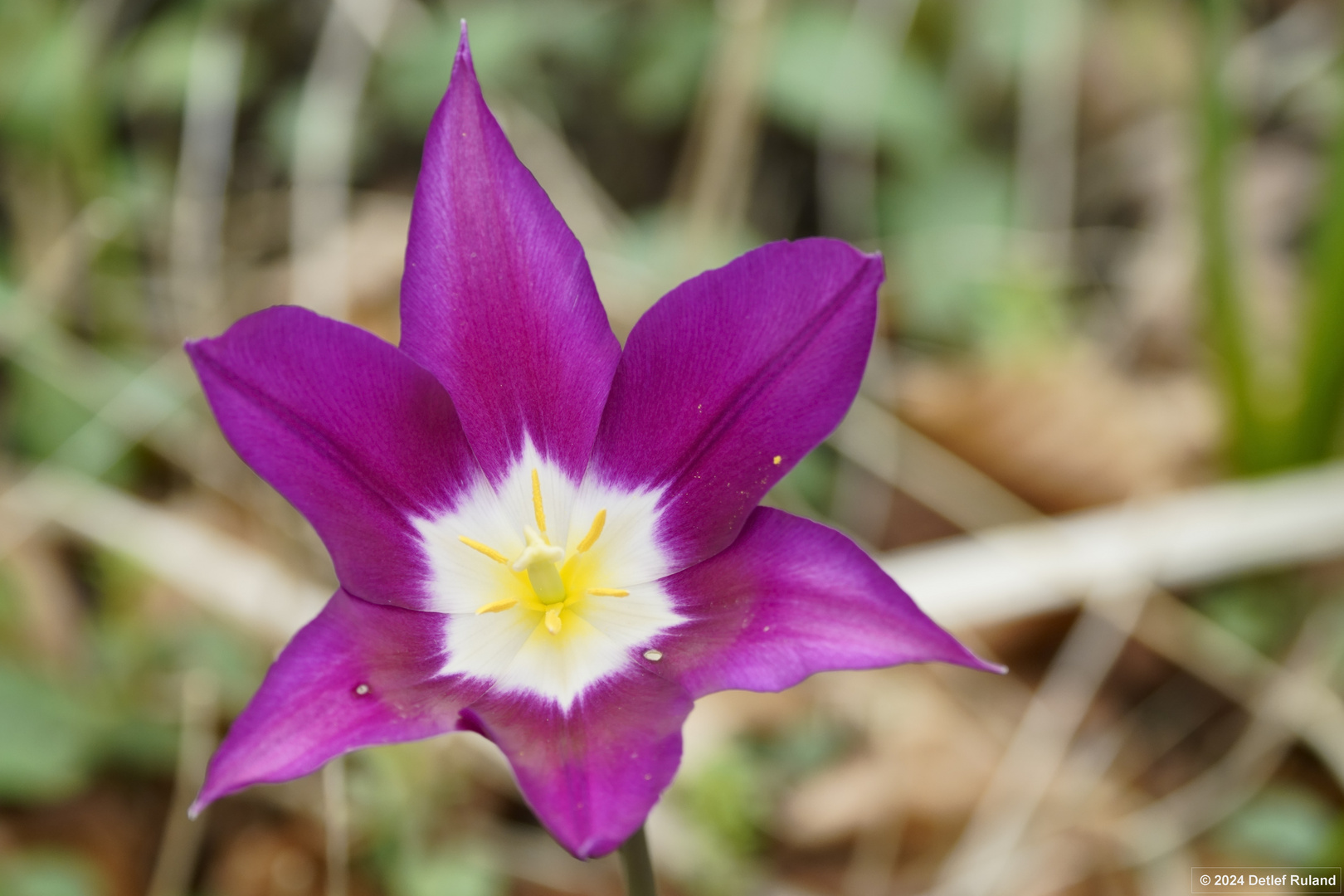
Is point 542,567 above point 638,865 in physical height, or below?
above

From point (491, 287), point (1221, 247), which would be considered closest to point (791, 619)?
point (491, 287)

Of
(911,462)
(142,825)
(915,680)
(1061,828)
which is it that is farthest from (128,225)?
(1061,828)

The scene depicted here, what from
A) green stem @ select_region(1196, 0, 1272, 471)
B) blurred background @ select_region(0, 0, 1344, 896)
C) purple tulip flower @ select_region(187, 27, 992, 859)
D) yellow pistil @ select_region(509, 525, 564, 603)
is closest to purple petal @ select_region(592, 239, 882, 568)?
purple tulip flower @ select_region(187, 27, 992, 859)

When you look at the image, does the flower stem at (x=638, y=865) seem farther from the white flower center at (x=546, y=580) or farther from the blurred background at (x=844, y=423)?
the blurred background at (x=844, y=423)

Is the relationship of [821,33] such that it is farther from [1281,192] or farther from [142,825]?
[142,825]

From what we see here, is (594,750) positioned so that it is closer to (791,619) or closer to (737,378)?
(791,619)

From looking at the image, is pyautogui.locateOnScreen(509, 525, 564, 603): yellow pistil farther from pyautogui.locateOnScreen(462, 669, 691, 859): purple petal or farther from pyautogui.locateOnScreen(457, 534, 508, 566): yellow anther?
pyautogui.locateOnScreen(462, 669, 691, 859): purple petal

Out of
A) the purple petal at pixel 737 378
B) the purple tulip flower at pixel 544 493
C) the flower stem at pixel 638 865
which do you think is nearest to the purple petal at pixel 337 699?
the purple tulip flower at pixel 544 493
